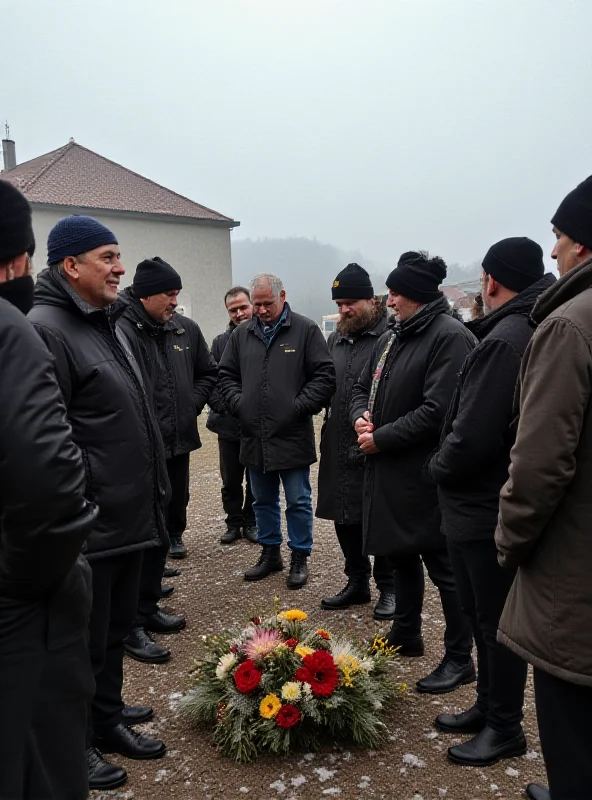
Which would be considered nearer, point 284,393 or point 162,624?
point 162,624

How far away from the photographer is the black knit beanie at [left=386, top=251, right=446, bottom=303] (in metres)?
4.06

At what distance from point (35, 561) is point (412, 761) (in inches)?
85.6

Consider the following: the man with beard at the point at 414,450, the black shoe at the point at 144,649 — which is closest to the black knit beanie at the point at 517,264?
the man with beard at the point at 414,450

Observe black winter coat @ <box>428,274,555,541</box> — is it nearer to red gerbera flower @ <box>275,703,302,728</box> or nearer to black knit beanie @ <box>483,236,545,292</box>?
black knit beanie @ <box>483,236,545,292</box>

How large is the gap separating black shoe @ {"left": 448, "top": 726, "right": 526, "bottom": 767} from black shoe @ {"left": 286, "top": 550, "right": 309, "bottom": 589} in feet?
7.85

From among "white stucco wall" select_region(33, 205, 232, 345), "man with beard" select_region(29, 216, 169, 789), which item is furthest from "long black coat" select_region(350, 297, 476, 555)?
"white stucco wall" select_region(33, 205, 232, 345)

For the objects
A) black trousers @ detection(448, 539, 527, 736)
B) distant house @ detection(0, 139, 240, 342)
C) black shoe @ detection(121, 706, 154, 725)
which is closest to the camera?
black trousers @ detection(448, 539, 527, 736)

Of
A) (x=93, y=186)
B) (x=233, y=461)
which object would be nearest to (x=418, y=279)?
(x=233, y=461)

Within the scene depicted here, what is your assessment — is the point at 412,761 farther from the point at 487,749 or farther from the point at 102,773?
the point at 102,773

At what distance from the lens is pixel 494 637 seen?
3072mm

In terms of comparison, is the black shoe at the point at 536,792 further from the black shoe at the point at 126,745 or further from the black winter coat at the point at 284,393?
the black winter coat at the point at 284,393

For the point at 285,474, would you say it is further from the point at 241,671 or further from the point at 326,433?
the point at 241,671

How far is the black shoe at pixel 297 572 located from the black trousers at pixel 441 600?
4.30ft

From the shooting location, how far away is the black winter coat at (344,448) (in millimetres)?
4988
